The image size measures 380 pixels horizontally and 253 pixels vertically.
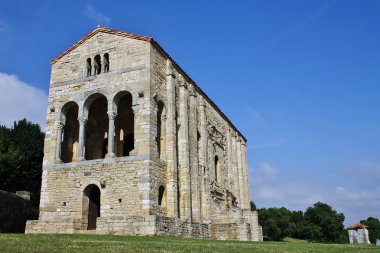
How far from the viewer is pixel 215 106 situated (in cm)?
3056

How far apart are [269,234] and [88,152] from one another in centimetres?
4932

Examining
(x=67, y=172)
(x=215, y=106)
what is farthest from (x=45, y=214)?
(x=215, y=106)

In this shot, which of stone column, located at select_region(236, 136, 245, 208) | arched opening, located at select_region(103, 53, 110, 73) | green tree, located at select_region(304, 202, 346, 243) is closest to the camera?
arched opening, located at select_region(103, 53, 110, 73)

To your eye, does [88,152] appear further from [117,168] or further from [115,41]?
[115,41]

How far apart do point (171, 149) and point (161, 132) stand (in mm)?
1243

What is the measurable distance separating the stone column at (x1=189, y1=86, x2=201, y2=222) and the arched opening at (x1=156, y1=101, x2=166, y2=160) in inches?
101

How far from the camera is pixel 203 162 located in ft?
81.7

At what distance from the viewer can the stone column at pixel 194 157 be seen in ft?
71.6

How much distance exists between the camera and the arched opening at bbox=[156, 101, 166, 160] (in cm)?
2083

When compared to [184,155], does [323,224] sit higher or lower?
lower

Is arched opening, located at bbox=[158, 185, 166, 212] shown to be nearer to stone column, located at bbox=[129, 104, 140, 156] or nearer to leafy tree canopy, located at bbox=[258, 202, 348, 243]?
stone column, located at bbox=[129, 104, 140, 156]

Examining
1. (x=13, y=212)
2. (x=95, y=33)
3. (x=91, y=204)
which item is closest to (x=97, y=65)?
(x=95, y=33)

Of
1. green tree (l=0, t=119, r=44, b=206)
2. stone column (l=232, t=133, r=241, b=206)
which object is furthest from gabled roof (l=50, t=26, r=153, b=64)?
stone column (l=232, t=133, r=241, b=206)

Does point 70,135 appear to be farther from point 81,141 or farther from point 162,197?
point 162,197
